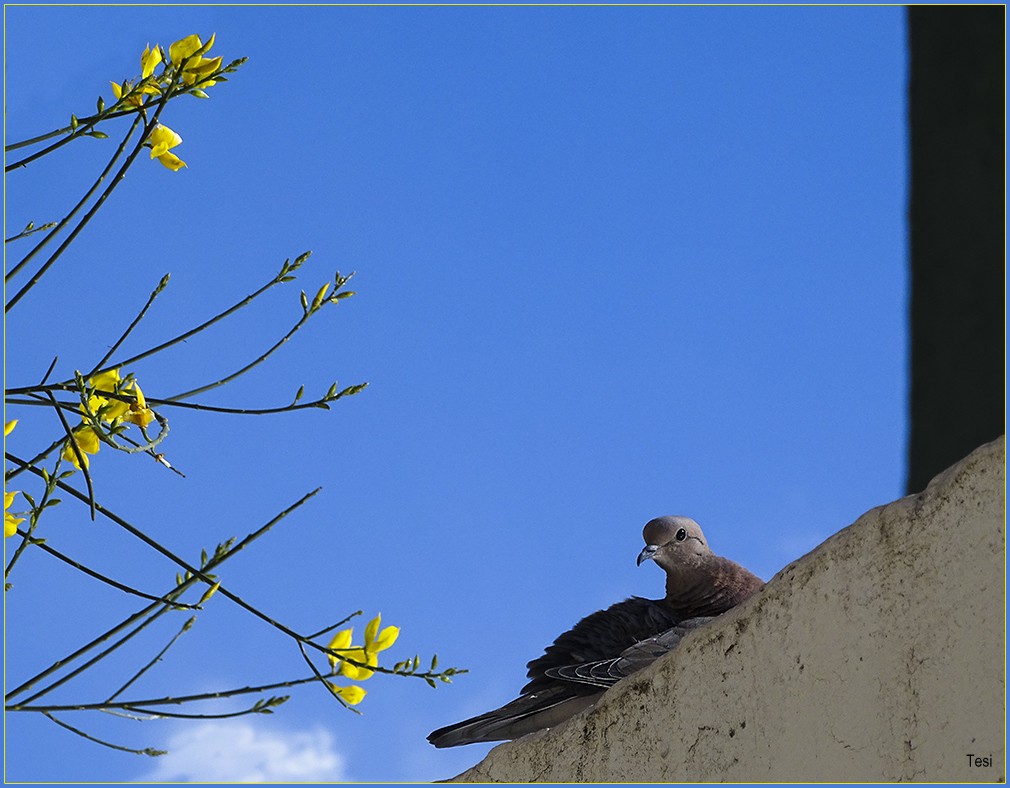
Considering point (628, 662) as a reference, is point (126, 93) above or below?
above

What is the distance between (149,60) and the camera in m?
1.19

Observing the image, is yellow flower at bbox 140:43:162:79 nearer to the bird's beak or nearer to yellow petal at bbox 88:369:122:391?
yellow petal at bbox 88:369:122:391

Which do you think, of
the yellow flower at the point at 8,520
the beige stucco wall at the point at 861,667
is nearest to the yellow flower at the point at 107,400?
the yellow flower at the point at 8,520

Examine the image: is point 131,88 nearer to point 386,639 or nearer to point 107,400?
point 107,400

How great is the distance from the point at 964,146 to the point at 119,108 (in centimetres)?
261

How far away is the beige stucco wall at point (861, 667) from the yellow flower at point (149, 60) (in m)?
1.25

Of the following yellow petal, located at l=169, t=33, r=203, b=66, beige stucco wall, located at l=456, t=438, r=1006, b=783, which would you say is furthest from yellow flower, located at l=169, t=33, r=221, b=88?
beige stucco wall, located at l=456, t=438, r=1006, b=783

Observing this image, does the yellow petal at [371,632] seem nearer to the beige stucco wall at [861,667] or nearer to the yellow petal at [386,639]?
the yellow petal at [386,639]

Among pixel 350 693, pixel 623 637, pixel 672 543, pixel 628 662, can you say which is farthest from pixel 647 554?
pixel 350 693

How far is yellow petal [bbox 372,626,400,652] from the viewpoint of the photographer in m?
1.13

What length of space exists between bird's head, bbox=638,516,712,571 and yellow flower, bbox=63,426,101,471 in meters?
1.97

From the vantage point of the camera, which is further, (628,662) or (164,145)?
(628,662)

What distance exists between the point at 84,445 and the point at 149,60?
1.40 feet

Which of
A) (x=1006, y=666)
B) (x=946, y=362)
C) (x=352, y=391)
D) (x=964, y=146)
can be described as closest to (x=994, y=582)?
(x=1006, y=666)
